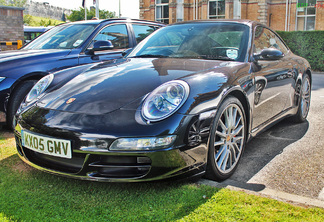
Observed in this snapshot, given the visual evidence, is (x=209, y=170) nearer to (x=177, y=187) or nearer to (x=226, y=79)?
(x=177, y=187)

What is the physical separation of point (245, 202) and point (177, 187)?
52 centimetres

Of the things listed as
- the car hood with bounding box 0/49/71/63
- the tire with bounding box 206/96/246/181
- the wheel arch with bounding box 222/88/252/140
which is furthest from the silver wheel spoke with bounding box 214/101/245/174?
the car hood with bounding box 0/49/71/63

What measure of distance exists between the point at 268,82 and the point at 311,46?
12.3 meters

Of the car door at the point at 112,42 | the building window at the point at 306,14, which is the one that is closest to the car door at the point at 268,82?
the car door at the point at 112,42

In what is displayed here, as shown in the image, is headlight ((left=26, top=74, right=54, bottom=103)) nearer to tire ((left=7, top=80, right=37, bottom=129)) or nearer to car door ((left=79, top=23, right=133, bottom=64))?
tire ((left=7, top=80, right=37, bottom=129))

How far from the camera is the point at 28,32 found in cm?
1688

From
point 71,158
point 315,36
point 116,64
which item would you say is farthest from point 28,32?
point 71,158

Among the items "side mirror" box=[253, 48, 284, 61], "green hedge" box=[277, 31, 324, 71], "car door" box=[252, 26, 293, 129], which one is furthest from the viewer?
"green hedge" box=[277, 31, 324, 71]

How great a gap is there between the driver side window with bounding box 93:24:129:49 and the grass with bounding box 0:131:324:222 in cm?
312

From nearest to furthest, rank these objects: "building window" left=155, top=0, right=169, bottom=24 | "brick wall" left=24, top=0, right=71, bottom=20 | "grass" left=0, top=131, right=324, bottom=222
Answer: "grass" left=0, top=131, right=324, bottom=222
"building window" left=155, top=0, right=169, bottom=24
"brick wall" left=24, top=0, right=71, bottom=20

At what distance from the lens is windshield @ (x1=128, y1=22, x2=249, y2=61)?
3588 mm

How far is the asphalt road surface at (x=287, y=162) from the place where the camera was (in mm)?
2906

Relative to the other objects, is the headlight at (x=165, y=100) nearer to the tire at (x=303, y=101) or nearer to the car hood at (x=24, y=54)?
the car hood at (x=24, y=54)

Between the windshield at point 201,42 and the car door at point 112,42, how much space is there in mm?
1270
